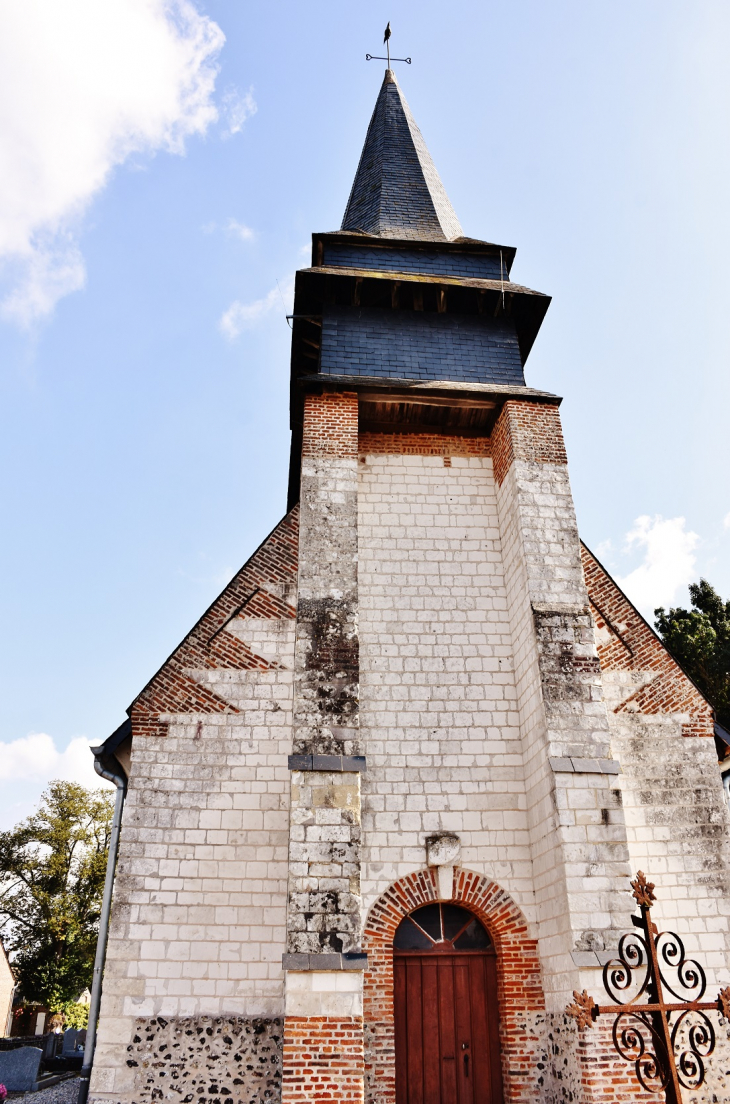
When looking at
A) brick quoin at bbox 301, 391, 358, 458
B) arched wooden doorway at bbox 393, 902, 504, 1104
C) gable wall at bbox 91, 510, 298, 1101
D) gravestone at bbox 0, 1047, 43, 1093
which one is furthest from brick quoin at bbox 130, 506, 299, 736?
gravestone at bbox 0, 1047, 43, 1093

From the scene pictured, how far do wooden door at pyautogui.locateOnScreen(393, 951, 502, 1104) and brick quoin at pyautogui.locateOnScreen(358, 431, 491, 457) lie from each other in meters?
5.70

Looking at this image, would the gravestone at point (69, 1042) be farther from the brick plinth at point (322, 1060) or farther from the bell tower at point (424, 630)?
the brick plinth at point (322, 1060)

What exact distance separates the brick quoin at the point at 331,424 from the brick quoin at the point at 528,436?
186 cm

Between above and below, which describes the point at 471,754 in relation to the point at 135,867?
above

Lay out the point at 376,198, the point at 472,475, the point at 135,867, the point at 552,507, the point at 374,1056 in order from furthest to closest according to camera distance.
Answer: the point at 376,198, the point at 472,475, the point at 552,507, the point at 135,867, the point at 374,1056

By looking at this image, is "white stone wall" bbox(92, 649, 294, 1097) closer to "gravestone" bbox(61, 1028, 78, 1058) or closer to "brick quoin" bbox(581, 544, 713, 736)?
"brick quoin" bbox(581, 544, 713, 736)

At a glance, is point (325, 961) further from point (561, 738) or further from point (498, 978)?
point (561, 738)

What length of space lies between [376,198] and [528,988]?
11526 mm

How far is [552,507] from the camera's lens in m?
8.74

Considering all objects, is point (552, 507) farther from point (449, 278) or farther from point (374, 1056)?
point (374, 1056)

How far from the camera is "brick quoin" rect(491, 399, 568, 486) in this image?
9164 millimetres

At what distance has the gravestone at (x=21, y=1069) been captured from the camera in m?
12.7

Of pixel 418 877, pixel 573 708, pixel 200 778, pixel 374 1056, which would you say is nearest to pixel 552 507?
pixel 573 708

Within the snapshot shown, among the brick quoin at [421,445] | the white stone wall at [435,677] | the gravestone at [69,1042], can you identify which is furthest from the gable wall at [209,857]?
the gravestone at [69,1042]
